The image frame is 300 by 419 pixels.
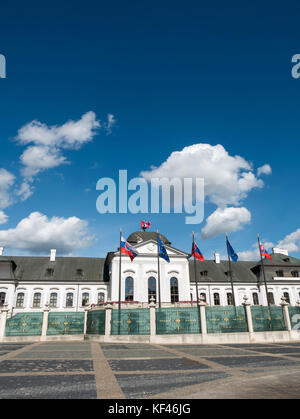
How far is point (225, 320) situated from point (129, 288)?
20.8m

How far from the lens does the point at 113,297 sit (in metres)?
39.3

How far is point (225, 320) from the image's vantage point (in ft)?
73.5

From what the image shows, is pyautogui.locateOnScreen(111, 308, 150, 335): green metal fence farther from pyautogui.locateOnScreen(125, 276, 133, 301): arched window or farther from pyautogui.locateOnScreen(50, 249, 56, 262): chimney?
pyautogui.locateOnScreen(50, 249, 56, 262): chimney

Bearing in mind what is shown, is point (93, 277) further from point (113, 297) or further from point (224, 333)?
point (224, 333)

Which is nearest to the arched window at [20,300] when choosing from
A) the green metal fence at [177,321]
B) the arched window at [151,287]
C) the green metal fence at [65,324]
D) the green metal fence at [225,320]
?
the arched window at [151,287]

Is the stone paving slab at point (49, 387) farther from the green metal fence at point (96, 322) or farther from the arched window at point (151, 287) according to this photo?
the arched window at point (151, 287)

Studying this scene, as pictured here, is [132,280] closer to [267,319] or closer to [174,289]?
[174,289]

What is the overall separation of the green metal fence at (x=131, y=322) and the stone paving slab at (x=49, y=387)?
13.5 meters

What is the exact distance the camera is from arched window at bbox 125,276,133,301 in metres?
40.6

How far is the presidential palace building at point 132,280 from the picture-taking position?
41.2 meters

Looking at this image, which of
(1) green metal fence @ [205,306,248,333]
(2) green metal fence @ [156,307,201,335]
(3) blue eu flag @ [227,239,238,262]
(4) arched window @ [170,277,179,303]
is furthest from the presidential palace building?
(1) green metal fence @ [205,306,248,333]

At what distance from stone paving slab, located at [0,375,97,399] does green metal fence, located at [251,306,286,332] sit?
17881mm

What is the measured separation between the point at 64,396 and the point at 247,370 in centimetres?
625
